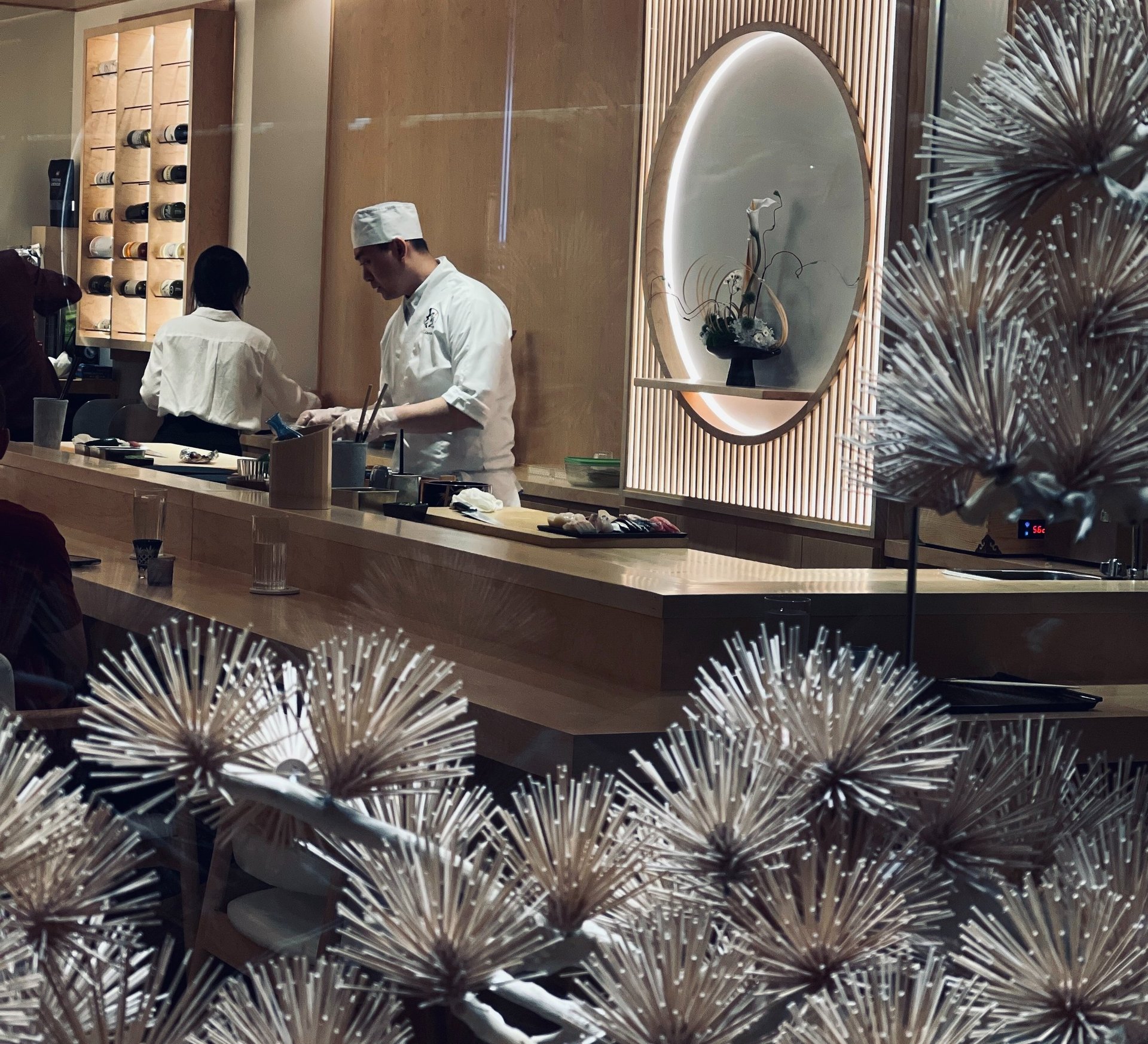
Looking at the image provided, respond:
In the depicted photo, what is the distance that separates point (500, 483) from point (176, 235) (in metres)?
0.50

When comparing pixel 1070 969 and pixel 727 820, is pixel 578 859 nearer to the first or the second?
pixel 727 820

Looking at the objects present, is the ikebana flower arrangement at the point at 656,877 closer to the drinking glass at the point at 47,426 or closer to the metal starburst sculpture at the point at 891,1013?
the metal starburst sculpture at the point at 891,1013

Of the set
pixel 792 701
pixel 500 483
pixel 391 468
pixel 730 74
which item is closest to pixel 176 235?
pixel 391 468

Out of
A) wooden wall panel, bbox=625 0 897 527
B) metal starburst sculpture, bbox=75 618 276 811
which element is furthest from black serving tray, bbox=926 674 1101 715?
metal starburst sculpture, bbox=75 618 276 811

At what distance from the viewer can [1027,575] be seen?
161 cm

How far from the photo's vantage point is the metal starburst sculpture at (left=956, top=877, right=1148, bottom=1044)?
576 millimetres

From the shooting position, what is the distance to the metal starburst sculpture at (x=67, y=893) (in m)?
0.68

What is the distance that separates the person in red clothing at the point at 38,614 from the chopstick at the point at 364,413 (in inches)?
14.6

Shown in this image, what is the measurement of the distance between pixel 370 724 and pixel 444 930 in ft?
0.34

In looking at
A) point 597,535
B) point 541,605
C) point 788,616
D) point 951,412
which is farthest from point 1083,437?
point 597,535

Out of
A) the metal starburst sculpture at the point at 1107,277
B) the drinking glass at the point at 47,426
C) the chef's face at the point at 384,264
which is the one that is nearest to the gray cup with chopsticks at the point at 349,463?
the chef's face at the point at 384,264

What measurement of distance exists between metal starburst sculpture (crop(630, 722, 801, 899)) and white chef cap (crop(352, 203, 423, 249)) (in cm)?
112

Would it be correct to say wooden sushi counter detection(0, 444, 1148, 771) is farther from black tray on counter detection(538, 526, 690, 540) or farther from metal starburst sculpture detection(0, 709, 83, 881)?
metal starburst sculpture detection(0, 709, 83, 881)

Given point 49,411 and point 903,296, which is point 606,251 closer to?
point 49,411
